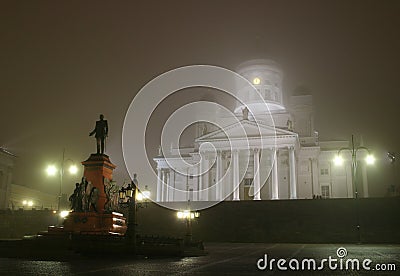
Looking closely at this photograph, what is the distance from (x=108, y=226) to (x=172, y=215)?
19.2 m

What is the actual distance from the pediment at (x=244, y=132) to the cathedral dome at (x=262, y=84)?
38.8ft

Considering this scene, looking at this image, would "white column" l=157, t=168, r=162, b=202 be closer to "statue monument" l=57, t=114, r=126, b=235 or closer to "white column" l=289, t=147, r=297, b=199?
Answer: "white column" l=289, t=147, r=297, b=199

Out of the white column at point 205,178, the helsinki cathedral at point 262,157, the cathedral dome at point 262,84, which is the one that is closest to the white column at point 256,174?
the helsinki cathedral at point 262,157

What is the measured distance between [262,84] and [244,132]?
16465 mm

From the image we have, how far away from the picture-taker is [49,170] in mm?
26203

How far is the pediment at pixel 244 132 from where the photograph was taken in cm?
5100

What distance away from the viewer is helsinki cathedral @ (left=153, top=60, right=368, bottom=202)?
51.6 metres

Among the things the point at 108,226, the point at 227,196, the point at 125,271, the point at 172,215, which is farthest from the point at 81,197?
the point at 227,196

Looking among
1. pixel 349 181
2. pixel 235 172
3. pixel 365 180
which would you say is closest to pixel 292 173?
pixel 235 172

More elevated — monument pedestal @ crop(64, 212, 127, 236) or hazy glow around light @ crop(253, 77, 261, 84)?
hazy glow around light @ crop(253, 77, 261, 84)

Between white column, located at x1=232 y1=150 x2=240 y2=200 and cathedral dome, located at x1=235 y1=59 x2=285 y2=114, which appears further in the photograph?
cathedral dome, located at x1=235 y1=59 x2=285 y2=114

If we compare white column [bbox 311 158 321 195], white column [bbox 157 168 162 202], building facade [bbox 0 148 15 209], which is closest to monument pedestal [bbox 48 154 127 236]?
white column [bbox 311 158 321 195]

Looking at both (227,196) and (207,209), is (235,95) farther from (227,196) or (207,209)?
(207,209)

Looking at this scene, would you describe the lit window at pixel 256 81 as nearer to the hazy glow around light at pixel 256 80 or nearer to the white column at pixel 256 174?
the hazy glow around light at pixel 256 80
